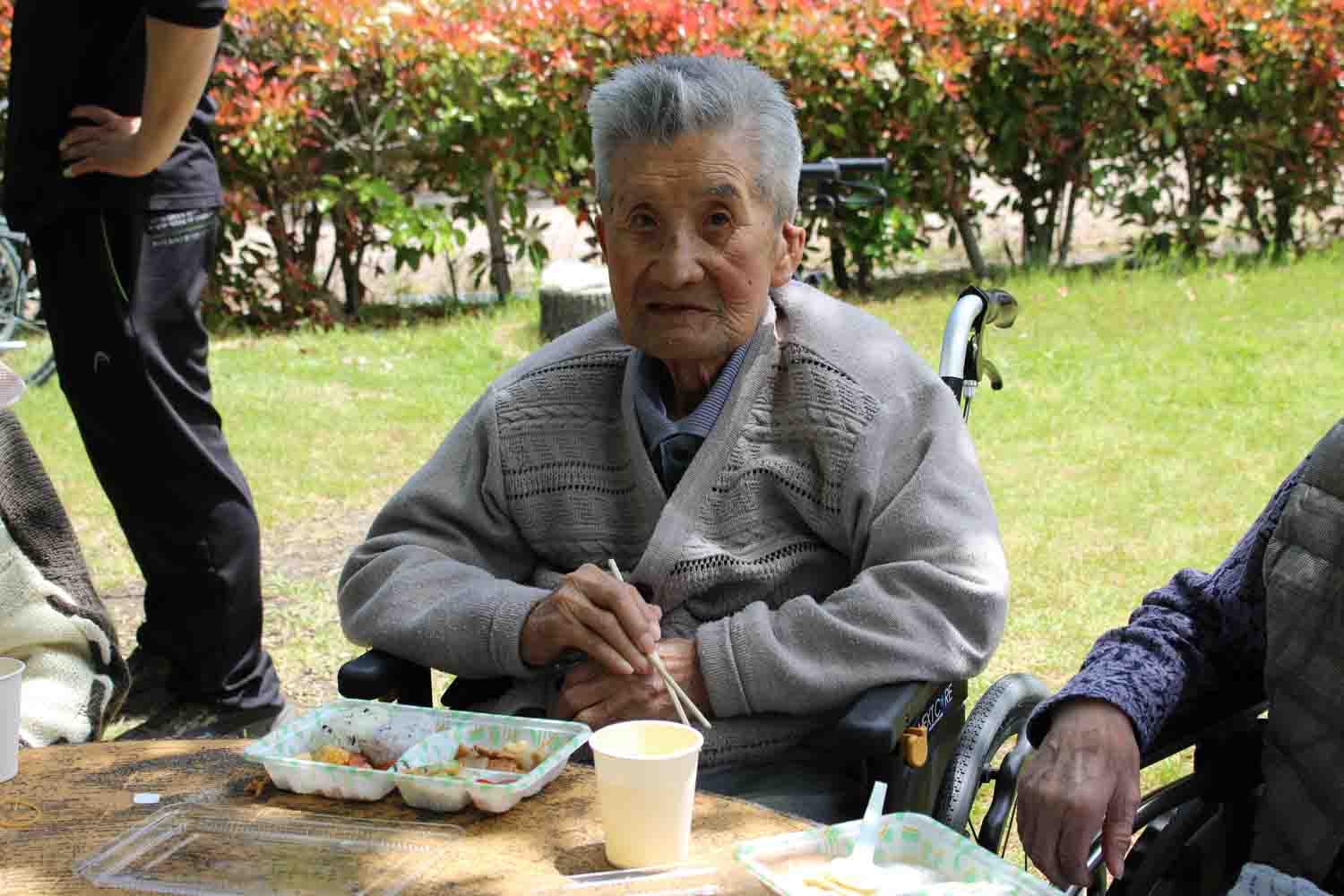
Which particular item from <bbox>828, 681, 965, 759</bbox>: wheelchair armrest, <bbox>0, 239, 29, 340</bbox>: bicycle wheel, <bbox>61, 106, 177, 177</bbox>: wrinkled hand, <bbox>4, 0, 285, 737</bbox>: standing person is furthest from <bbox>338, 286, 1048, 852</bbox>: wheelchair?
<bbox>0, 239, 29, 340</bbox>: bicycle wheel

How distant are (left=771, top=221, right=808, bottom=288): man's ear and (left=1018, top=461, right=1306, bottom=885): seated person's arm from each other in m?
0.81

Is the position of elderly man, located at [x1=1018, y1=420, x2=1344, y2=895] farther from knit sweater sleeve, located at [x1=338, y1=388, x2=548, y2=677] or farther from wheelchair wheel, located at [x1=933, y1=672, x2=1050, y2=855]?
knit sweater sleeve, located at [x1=338, y1=388, x2=548, y2=677]

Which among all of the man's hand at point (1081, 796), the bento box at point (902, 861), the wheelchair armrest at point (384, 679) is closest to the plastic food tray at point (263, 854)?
the bento box at point (902, 861)

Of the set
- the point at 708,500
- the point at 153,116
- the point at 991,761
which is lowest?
the point at 991,761

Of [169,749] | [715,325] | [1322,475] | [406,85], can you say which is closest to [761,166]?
[715,325]

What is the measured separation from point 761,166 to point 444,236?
252 inches

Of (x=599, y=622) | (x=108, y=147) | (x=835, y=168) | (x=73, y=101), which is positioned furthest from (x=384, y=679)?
(x=73, y=101)

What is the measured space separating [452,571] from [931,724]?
30.9 inches

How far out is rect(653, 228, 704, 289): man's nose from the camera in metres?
2.45

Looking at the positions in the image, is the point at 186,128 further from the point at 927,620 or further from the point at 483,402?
the point at 927,620

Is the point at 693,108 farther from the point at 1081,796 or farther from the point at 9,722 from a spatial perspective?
the point at 9,722

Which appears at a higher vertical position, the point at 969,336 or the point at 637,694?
the point at 969,336

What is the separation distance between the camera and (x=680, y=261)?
245 cm

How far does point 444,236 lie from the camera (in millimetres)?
8672
